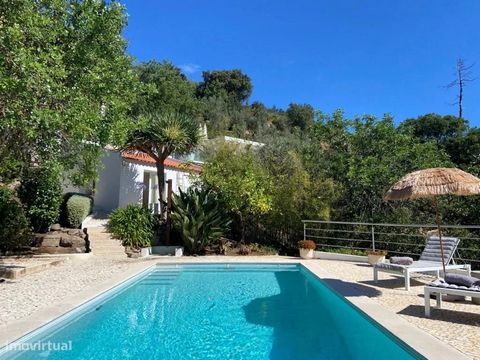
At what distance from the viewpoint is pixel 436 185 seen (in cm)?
770

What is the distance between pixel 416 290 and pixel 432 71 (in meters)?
17.1

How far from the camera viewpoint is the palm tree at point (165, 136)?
54.6 feet

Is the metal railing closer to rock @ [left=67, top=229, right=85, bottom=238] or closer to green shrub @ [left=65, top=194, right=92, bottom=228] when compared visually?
rock @ [left=67, top=229, right=85, bottom=238]

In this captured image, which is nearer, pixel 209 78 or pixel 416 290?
pixel 416 290

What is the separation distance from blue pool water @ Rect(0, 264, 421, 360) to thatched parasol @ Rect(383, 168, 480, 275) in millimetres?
2625

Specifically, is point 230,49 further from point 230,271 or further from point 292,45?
point 230,271

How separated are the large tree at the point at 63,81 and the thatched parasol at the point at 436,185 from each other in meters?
7.10

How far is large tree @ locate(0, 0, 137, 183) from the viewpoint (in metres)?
7.77

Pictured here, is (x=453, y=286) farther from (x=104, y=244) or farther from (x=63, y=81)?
(x=104, y=244)

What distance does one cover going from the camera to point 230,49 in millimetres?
26375

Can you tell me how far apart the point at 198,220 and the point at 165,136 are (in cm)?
393

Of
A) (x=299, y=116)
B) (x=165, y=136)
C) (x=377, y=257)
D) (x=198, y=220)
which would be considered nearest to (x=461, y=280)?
(x=377, y=257)

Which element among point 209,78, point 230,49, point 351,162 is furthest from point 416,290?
point 209,78

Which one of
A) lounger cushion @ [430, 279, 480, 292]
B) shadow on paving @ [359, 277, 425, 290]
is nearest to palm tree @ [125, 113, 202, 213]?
shadow on paving @ [359, 277, 425, 290]
